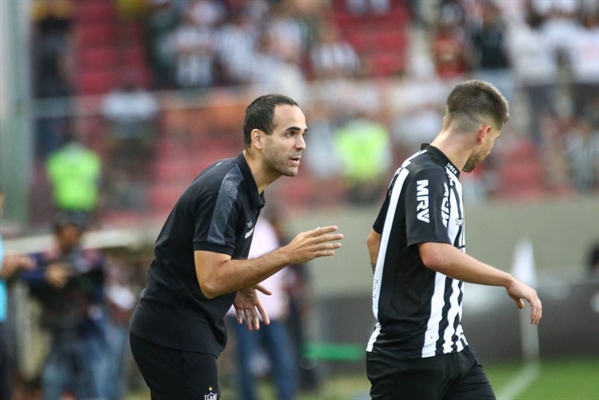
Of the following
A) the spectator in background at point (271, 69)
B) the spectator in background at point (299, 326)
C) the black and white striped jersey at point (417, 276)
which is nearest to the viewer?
the black and white striped jersey at point (417, 276)

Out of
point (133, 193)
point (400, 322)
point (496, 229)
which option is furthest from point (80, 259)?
point (496, 229)

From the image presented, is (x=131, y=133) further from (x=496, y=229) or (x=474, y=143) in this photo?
(x=474, y=143)

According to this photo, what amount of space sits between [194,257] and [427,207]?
4.08ft

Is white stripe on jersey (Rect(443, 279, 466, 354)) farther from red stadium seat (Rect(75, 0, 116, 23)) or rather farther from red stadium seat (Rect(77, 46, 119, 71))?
red stadium seat (Rect(75, 0, 116, 23))

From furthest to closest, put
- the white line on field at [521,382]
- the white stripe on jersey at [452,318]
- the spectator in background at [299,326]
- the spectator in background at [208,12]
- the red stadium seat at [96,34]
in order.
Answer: the red stadium seat at [96,34], the spectator in background at [208,12], the spectator in background at [299,326], the white line on field at [521,382], the white stripe on jersey at [452,318]

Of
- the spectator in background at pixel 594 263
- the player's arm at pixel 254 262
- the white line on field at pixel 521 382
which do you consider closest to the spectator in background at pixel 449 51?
the spectator in background at pixel 594 263

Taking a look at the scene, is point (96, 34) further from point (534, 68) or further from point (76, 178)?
point (534, 68)

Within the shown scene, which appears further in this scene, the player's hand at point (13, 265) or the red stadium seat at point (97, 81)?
the red stadium seat at point (97, 81)

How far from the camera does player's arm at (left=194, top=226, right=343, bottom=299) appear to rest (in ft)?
18.4

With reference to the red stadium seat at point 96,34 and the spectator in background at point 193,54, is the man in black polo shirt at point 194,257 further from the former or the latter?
the red stadium seat at point 96,34

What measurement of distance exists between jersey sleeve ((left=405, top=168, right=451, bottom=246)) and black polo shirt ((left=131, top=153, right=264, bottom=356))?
885mm

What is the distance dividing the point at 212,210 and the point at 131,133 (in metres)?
9.71

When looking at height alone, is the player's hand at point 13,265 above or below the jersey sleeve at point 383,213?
below

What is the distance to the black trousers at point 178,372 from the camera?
20.0ft
